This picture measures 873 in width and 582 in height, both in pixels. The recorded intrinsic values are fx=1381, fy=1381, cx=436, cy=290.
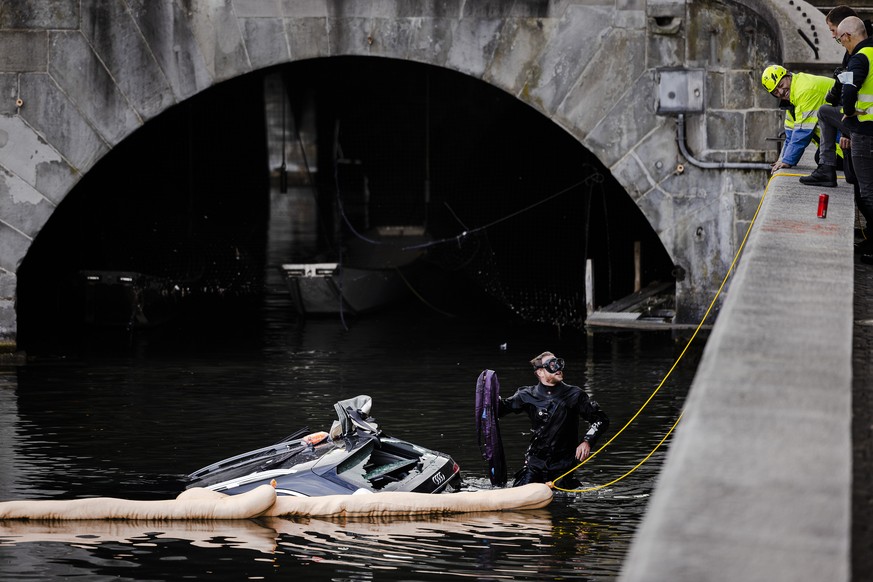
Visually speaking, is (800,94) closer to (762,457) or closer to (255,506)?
(255,506)

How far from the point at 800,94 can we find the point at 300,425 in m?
6.13

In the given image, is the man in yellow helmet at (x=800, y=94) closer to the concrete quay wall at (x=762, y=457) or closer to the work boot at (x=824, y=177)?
the work boot at (x=824, y=177)

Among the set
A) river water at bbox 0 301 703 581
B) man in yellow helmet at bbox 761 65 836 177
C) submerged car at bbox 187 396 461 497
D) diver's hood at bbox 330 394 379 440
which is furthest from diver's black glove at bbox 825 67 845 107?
diver's hood at bbox 330 394 379 440

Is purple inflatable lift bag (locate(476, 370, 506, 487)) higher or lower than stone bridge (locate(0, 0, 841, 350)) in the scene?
lower

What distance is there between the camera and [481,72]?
18.4 meters

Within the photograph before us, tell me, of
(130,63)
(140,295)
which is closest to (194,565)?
(130,63)

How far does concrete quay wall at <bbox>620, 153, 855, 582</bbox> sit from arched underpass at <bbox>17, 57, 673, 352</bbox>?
16.4 metres

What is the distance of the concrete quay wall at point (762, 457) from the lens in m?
4.14

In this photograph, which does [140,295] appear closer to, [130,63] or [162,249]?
[162,249]

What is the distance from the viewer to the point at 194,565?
9.36m

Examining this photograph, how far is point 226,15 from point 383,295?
9.70 meters

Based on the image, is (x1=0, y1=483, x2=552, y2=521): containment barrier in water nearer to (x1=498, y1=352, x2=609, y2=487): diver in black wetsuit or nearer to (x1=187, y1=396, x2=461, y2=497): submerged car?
(x1=187, y1=396, x2=461, y2=497): submerged car

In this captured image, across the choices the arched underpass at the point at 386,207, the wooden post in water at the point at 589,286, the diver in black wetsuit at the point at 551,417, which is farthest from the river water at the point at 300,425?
the arched underpass at the point at 386,207

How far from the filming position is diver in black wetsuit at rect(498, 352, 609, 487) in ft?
38.7
